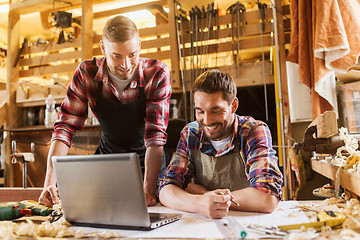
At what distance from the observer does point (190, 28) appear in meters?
3.29

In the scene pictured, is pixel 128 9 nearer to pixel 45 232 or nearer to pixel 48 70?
pixel 48 70

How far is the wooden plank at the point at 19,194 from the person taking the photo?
2.15 metres

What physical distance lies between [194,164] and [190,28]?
2091 millimetres

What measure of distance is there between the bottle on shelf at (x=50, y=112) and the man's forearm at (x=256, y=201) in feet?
9.51

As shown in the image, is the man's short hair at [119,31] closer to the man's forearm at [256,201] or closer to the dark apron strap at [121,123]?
the dark apron strap at [121,123]

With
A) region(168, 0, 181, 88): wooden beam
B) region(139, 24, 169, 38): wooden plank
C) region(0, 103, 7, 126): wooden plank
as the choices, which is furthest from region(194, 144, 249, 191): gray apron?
region(0, 103, 7, 126): wooden plank

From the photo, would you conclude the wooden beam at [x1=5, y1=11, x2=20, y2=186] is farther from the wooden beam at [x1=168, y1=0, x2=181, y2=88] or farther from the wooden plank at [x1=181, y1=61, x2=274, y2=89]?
the wooden plank at [x1=181, y1=61, x2=274, y2=89]

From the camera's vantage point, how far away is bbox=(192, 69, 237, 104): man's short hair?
4.43 feet

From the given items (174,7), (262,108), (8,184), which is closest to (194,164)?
(262,108)

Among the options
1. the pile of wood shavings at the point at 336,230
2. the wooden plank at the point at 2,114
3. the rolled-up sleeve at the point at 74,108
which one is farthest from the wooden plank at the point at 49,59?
the pile of wood shavings at the point at 336,230

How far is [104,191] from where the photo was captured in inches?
36.4

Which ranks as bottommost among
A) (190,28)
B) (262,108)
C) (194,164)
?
(194,164)

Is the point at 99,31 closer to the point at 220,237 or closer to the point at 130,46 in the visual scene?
the point at 130,46

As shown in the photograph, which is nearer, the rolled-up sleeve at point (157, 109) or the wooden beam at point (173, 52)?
the rolled-up sleeve at point (157, 109)
